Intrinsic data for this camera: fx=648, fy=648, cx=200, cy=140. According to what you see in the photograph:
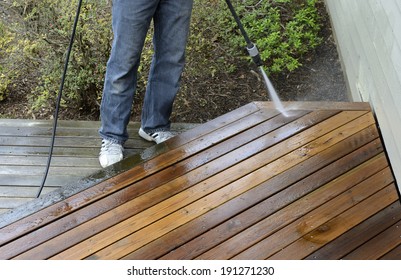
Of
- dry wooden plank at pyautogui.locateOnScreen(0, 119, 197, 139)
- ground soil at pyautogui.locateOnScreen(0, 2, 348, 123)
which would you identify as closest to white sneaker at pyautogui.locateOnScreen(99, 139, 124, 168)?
dry wooden plank at pyautogui.locateOnScreen(0, 119, 197, 139)

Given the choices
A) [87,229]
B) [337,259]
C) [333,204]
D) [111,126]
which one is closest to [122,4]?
[111,126]

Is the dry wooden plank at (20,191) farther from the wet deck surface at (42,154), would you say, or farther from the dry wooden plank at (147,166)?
the dry wooden plank at (147,166)

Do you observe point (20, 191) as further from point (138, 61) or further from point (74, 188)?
point (138, 61)

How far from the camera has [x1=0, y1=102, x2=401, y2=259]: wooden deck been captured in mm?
2172

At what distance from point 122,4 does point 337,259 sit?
1279mm

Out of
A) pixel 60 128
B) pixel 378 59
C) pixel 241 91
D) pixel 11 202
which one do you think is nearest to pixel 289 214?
pixel 378 59

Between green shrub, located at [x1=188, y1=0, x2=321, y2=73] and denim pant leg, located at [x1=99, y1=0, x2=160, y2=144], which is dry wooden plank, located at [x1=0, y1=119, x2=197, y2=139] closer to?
denim pant leg, located at [x1=99, y1=0, x2=160, y2=144]

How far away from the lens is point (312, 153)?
8.52ft

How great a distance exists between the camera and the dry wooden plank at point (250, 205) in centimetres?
217

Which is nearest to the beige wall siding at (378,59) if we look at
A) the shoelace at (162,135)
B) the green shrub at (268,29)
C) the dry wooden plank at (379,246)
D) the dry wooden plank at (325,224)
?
the dry wooden plank at (325,224)

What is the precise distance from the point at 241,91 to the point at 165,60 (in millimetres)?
1146

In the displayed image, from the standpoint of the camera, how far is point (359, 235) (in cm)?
218

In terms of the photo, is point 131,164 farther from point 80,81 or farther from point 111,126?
point 80,81
